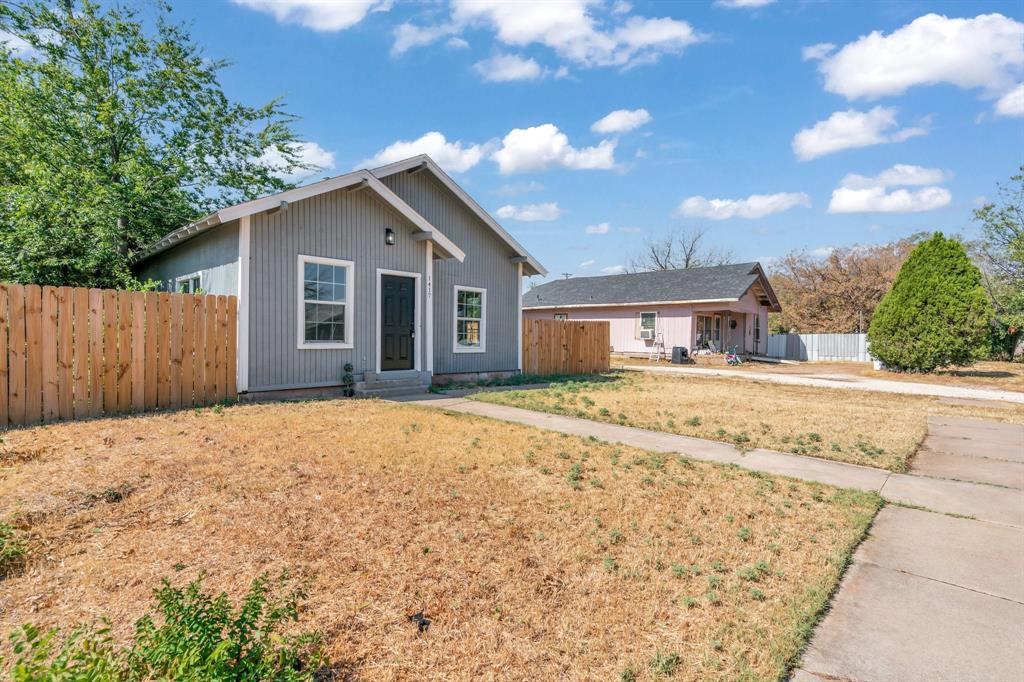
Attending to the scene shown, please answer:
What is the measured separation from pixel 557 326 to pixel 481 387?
14.1 ft

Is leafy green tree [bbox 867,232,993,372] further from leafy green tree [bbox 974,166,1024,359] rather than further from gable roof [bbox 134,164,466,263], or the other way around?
gable roof [bbox 134,164,466,263]

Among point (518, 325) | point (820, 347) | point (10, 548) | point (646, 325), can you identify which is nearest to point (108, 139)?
point (518, 325)

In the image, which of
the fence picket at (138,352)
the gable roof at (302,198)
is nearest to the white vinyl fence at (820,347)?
the gable roof at (302,198)

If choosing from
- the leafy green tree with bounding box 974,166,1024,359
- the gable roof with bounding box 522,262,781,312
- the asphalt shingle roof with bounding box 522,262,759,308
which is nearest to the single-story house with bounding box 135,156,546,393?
the gable roof with bounding box 522,262,781,312

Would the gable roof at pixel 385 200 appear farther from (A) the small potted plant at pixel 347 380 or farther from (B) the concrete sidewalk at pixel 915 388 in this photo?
(B) the concrete sidewalk at pixel 915 388

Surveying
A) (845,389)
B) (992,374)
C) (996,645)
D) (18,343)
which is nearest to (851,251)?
(992,374)

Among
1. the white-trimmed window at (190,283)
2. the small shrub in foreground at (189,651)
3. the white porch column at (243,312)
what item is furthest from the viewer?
the white-trimmed window at (190,283)

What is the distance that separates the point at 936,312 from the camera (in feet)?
53.8

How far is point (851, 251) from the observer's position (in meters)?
33.7

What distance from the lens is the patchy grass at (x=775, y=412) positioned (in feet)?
21.0

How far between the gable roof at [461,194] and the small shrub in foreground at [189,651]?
431 inches

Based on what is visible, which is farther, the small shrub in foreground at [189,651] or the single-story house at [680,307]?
the single-story house at [680,307]

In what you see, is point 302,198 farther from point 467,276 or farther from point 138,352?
point 467,276

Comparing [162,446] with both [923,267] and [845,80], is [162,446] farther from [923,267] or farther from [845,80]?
[923,267]
